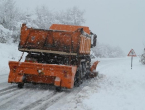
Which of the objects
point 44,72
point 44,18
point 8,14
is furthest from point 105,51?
point 44,72

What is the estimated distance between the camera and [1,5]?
2773 centimetres

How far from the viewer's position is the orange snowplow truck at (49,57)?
834 cm

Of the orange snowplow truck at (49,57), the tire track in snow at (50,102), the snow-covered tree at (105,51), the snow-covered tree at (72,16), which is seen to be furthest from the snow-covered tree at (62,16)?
the tire track in snow at (50,102)

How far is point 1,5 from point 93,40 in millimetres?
18189

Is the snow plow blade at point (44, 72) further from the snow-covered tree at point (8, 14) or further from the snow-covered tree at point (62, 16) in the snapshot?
the snow-covered tree at point (62, 16)

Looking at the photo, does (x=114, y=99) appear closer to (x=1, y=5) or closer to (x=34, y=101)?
(x=34, y=101)

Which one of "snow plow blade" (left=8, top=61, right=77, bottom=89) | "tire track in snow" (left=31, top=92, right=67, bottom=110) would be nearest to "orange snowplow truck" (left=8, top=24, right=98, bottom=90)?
"snow plow blade" (left=8, top=61, right=77, bottom=89)

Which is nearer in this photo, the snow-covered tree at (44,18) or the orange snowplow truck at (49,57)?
the orange snowplow truck at (49,57)

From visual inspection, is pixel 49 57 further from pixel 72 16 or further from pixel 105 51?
pixel 105 51

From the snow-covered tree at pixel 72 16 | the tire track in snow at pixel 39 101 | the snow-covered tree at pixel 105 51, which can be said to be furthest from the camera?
the snow-covered tree at pixel 105 51

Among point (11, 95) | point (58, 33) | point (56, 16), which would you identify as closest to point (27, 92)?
point (11, 95)

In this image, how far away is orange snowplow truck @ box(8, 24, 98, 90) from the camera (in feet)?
27.4

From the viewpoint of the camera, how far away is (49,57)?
9703mm

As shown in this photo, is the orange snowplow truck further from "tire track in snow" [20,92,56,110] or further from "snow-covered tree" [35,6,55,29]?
"snow-covered tree" [35,6,55,29]
